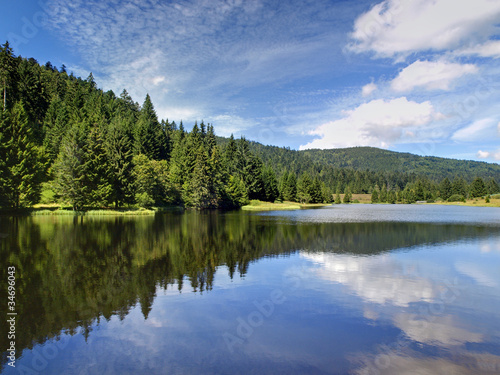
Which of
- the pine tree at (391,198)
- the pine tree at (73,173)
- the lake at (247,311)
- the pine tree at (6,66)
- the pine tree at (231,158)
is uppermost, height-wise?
the pine tree at (6,66)

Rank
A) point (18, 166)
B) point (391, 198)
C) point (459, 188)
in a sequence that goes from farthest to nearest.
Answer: point (391, 198), point (459, 188), point (18, 166)

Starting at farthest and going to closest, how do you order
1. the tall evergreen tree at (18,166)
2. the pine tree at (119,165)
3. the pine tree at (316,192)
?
1. the pine tree at (316,192)
2. the pine tree at (119,165)
3. the tall evergreen tree at (18,166)

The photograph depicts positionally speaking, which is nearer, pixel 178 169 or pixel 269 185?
pixel 178 169

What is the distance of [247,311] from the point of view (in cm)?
1177

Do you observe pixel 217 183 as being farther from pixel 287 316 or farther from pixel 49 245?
pixel 287 316

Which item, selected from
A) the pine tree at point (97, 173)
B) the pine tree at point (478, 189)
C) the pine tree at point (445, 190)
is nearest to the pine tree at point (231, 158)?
the pine tree at point (97, 173)

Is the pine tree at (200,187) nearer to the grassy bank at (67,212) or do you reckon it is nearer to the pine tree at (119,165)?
the pine tree at (119,165)

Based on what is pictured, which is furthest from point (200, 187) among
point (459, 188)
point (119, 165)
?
point (459, 188)

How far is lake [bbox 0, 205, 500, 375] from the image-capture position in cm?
822

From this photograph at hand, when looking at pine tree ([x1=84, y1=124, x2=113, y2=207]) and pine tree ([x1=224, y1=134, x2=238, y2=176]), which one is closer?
pine tree ([x1=84, y1=124, x2=113, y2=207])

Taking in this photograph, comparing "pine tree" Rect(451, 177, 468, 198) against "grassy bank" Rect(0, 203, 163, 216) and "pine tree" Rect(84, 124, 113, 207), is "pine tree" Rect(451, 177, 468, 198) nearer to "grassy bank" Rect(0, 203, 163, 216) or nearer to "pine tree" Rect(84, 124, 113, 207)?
"grassy bank" Rect(0, 203, 163, 216)

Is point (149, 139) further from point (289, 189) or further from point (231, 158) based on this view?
point (289, 189)

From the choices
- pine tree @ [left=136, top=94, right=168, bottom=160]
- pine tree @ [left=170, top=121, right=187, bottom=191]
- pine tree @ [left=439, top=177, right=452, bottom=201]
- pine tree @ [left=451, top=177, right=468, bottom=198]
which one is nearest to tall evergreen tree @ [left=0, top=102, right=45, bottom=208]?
pine tree @ [left=170, top=121, right=187, bottom=191]

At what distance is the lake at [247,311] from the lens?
8.22 m
